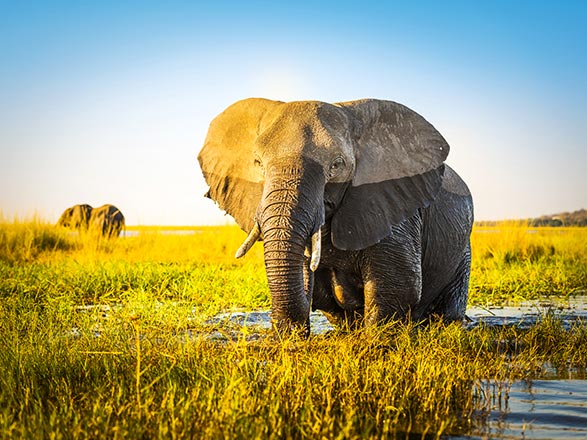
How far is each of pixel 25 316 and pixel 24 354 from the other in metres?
1.98

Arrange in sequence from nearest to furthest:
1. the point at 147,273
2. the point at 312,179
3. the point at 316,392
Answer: the point at 316,392 → the point at 312,179 → the point at 147,273

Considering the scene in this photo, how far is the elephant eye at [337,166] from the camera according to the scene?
5.63 m

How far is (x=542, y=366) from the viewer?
556 cm

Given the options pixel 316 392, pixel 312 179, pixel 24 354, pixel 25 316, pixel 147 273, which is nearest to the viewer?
pixel 316 392

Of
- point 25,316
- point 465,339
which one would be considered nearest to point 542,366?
point 465,339

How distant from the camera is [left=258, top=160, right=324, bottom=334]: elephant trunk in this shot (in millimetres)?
5285

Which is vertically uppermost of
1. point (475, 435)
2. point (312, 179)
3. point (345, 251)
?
point (312, 179)

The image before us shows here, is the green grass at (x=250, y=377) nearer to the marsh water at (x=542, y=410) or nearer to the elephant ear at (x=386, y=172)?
the marsh water at (x=542, y=410)

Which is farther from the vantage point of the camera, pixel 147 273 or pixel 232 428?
pixel 147 273

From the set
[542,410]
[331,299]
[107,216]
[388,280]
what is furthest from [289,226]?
[107,216]

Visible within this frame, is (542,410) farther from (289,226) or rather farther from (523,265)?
(523,265)

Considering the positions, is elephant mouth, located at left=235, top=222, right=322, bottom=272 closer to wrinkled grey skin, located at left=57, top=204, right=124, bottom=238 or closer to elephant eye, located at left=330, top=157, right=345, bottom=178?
elephant eye, located at left=330, top=157, right=345, bottom=178

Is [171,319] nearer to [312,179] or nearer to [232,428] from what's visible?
[312,179]

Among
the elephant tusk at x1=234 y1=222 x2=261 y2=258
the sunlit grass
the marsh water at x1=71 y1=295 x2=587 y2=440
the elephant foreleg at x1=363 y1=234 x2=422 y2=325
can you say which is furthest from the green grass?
the sunlit grass
